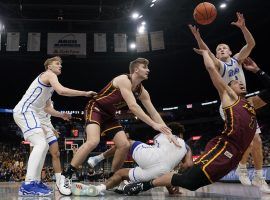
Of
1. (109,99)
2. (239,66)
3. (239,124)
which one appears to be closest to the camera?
(239,124)

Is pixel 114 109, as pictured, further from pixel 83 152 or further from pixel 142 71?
pixel 83 152

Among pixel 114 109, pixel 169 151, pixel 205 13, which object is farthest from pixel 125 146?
pixel 205 13

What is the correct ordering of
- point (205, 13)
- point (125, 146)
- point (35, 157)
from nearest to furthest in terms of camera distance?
point (35, 157)
point (125, 146)
point (205, 13)

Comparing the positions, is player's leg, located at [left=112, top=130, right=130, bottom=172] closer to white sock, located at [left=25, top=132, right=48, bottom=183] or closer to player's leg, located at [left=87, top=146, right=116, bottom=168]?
player's leg, located at [left=87, top=146, right=116, bottom=168]

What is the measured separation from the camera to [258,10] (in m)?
20.7

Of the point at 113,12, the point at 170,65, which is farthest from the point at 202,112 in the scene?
the point at 113,12

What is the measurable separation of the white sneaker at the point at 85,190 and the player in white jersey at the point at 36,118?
16.1 inches

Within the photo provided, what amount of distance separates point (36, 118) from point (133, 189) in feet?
5.92

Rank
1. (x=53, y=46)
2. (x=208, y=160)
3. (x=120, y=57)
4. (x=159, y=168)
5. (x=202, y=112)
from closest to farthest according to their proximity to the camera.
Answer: (x=208, y=160) → (x=159, y=168) → (x=53, y=46) → (x=120, y=57) → (x=202, y=112)

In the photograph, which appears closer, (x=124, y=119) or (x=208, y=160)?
(x=208, y=160)

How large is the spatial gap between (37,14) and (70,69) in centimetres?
709

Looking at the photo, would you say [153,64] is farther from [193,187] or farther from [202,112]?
[193,187]

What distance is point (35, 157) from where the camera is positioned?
4.75 meters

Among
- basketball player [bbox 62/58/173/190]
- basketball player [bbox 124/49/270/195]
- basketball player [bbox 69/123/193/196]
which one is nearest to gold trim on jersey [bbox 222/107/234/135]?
basketball player [bbox 124/49/270/195]
